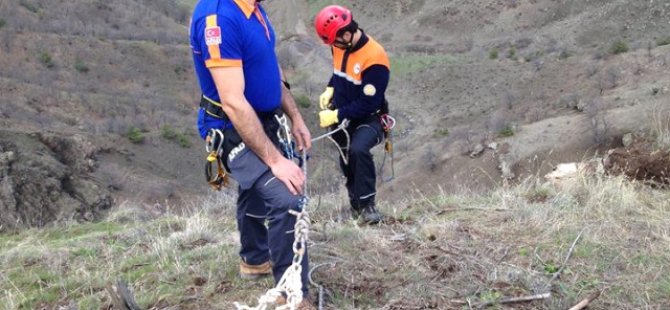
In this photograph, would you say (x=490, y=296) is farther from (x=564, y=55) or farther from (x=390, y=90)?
(x=390, y=90)

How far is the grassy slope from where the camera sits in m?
3.58

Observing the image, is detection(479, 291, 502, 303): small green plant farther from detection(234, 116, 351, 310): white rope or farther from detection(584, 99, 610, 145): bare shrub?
detection(584, 99, 610, 145): bare shrub

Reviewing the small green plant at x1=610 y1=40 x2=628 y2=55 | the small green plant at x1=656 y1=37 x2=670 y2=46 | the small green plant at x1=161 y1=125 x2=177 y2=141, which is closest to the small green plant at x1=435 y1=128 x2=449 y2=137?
the small green plant at x1=610 y1=40 x2=628 y2=55

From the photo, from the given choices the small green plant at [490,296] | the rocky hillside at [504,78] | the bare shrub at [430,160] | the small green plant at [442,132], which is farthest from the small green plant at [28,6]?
the small green plant at [490,296]

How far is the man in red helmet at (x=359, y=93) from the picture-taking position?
538 centimetres

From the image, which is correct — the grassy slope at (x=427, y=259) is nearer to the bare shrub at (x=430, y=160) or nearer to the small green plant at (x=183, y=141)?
the bare shrub at (x=430, y=160)

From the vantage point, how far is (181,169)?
2942cm

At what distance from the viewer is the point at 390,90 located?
41.3 m

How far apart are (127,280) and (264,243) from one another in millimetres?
923

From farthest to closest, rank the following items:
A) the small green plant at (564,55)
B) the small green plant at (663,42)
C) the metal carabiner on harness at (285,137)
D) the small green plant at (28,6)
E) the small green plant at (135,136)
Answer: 1. the small green plant at (28,6)
2. the small green plant at (564,55)
3. the small green plant at (663,42)
4. the small green plant at (135,136)
5. the metal carabiner on harness at (285,137)

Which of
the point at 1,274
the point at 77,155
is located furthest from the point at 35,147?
the point at 1,274

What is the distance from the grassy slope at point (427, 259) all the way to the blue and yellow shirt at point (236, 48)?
43.2 inches

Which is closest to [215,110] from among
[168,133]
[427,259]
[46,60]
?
[427,259]

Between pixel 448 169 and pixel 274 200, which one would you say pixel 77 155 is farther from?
pixel 274 200
